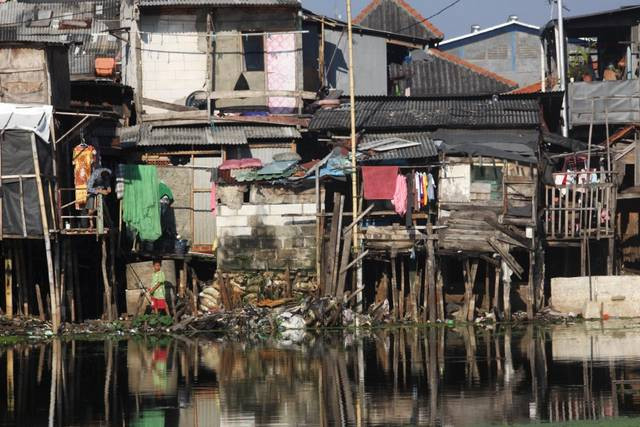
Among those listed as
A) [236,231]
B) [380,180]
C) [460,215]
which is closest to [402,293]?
[460,215]

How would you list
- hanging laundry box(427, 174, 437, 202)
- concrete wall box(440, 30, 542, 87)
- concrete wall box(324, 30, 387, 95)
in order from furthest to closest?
concrete wall box(440, 30, 542, 87), concrete wall box(324, 30, 387, 95), hanging laundry box(427, 174, 437, 202)

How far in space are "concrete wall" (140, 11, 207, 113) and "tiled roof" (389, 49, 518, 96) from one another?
27.8ft

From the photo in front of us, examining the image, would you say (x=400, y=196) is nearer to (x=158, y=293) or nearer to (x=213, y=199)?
(x=213, y=199)

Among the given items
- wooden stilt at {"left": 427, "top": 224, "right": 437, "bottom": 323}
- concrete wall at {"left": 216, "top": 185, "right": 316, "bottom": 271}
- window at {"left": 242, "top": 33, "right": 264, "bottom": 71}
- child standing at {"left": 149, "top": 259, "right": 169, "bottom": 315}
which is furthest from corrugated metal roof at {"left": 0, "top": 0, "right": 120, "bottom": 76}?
wooden stilt at {"left": 427, "top": 224, "right": 437, "bottom": 323}

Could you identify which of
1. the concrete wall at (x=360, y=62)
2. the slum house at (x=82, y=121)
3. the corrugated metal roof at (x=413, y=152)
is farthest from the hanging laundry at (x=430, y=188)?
the concrete wall at (x=360, y=62)

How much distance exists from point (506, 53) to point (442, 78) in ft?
28.5

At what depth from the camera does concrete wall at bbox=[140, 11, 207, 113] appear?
38094 mm

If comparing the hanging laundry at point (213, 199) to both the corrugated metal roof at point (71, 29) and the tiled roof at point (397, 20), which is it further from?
the tiled roof at point (397, 20)

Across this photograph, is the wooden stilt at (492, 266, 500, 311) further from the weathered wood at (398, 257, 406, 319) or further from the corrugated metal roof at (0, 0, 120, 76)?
the corrugated metal roof at (0, 0, 120, 76)

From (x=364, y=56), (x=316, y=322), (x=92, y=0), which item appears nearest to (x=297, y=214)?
(x=316, y=322)

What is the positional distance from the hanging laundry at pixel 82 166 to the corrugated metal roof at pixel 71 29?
721cm

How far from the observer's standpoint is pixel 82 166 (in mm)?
32875

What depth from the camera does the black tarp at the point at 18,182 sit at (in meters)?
31.8

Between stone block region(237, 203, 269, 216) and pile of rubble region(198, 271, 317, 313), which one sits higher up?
stone block region(237, 203, 269, 216)
